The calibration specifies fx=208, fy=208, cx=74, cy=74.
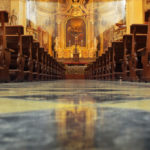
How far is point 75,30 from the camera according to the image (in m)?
15.0

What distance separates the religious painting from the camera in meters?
15.0

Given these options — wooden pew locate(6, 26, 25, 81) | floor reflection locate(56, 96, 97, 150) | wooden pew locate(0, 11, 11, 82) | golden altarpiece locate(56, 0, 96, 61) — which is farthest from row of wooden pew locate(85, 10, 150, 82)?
golden altarpiece locate(56, 0, 96, 61)

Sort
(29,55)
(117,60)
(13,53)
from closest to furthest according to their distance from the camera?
(13,53), (29,55), (117,60)

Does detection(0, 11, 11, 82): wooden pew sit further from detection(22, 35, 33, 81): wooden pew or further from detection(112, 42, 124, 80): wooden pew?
detection(112, 42, 124, 80): wooden pew

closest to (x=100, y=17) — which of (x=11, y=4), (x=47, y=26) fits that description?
(x=47, y=26)

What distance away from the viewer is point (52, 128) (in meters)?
0.25

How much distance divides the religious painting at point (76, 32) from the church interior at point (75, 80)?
71 mm

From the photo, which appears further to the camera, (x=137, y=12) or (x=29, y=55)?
(x=137, y=12)

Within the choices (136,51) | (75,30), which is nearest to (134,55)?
(136,51)

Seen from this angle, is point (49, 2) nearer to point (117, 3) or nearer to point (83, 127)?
point (117, 3)

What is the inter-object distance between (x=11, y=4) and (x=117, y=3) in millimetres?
7836

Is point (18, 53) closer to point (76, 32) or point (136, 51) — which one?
point (136, 51)

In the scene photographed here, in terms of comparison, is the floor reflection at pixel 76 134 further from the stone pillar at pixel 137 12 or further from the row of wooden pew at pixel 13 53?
the stone pillar at pixel 137 12

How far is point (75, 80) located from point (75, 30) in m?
9.12
